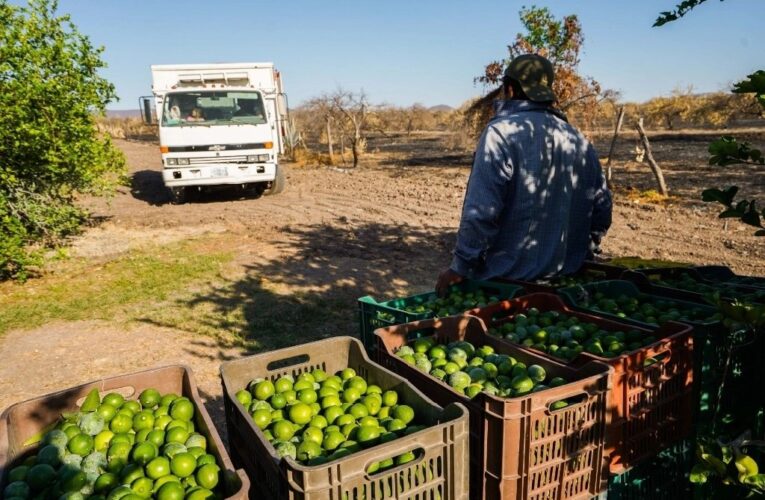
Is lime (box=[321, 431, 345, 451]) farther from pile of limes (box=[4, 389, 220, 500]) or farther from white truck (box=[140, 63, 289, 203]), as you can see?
white truck (box=[140, 63, 289, 203])

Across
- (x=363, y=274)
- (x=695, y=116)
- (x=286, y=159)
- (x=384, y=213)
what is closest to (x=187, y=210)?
(x=384, y=213)

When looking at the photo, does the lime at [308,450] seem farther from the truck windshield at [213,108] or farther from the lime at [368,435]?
the truck windshield at [213,108]

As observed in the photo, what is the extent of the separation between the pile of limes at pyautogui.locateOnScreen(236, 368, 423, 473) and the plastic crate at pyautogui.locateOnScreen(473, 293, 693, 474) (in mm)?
791

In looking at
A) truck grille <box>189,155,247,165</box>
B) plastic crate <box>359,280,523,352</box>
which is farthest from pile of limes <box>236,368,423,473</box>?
truck grille <box>189,155,247,165</box>

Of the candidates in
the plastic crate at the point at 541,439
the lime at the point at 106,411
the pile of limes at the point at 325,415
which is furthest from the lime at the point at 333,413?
the lime at the point at 106,411

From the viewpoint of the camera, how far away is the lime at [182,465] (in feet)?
6.10

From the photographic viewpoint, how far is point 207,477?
5.94 ft

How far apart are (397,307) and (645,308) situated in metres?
1.48

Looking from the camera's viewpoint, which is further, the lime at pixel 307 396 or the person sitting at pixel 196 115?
the person sitting at pixel 196 115

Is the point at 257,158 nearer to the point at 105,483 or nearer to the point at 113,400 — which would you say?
the point at 113,400

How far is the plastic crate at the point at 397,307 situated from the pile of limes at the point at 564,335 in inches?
14.9

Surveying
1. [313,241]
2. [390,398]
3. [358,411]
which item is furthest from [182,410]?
[313,241]

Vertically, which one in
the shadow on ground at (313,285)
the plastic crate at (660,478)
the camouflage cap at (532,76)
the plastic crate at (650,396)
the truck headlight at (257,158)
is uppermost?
the camouflage cap at (532,76)

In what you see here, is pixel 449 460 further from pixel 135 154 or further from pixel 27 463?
pixel 135 154
